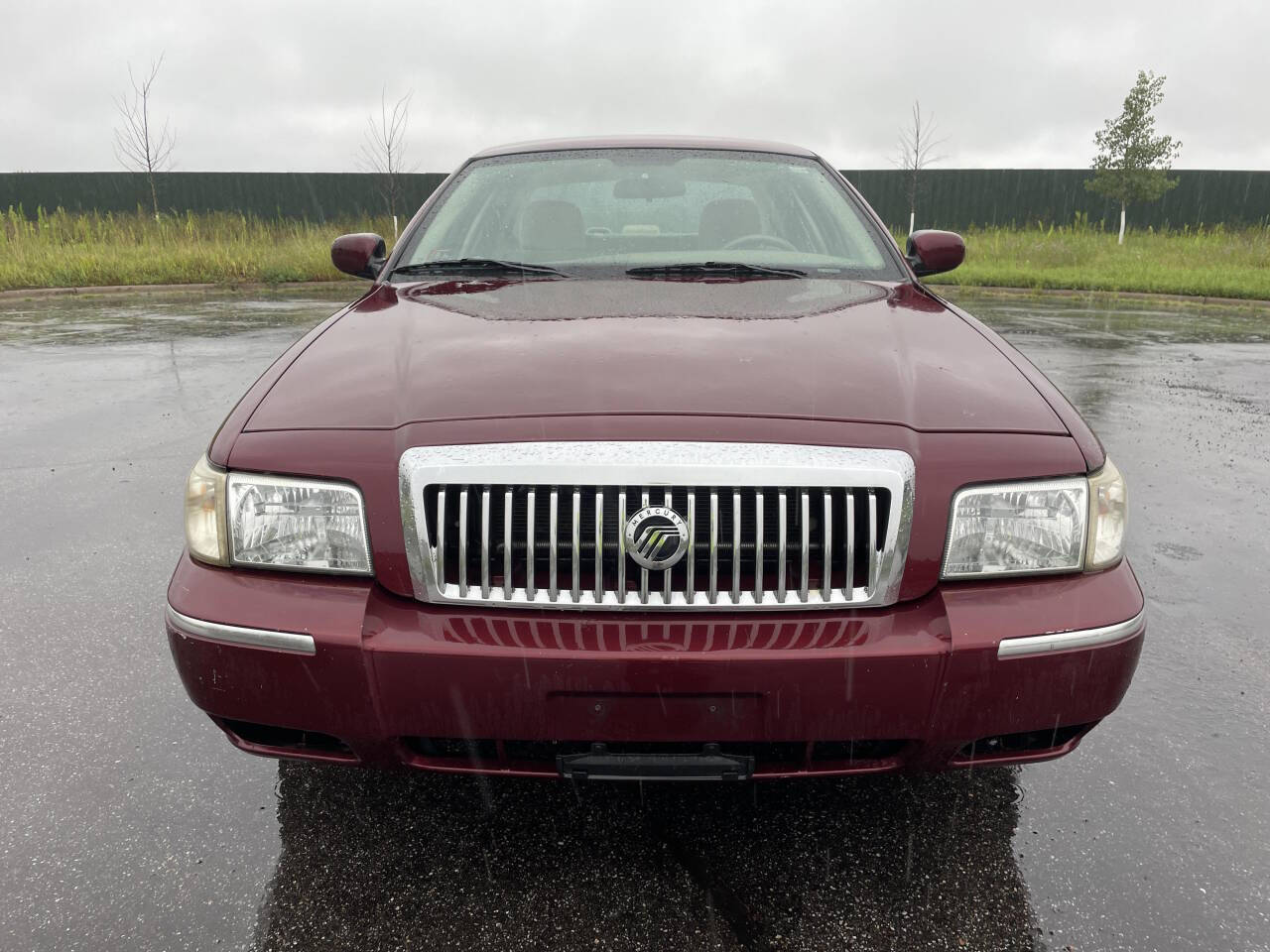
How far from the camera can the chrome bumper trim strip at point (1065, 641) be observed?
1.61m

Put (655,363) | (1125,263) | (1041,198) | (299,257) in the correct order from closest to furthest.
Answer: (655,363)
(299,257)
(1125,263)
(1041,198)

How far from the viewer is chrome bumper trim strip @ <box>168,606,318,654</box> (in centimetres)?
163

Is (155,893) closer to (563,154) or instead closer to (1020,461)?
(1020,461)

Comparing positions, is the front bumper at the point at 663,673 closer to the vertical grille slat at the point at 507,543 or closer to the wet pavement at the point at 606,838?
the vertical grille slat at the point at 507,543

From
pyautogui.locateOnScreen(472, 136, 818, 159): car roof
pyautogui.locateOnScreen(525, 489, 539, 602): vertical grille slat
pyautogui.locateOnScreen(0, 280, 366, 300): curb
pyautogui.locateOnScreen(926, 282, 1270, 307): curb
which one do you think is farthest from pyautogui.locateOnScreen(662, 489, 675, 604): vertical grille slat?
pyautogui.locateOnScreen(0, 280, 366, 300): curb

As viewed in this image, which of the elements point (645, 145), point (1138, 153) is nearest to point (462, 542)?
point (645, 145)

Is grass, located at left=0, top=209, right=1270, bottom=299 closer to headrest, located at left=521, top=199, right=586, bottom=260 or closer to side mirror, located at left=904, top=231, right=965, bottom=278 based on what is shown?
side mirror, located at left=904, top=231, right=965, bottom=278

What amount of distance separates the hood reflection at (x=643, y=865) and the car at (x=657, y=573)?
0.30 meters

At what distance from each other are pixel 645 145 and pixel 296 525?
222cm

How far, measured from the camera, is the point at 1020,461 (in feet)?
5.67

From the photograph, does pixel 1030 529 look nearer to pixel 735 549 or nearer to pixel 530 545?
pixel 735 549

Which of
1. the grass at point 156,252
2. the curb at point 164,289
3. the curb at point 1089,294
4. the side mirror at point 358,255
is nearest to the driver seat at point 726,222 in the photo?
the side mirror at point 358,255

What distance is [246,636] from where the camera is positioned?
166 cm

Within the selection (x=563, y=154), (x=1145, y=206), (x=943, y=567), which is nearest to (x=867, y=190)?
(x=1145, y=206)
